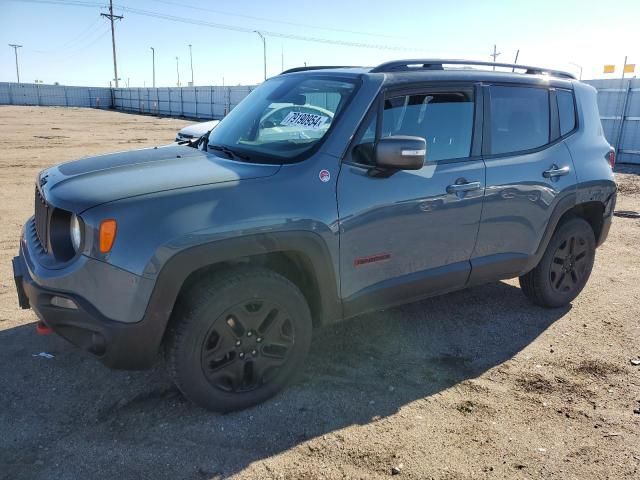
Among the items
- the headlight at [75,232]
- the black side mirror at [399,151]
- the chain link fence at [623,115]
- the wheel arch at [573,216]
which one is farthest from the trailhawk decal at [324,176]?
the chain link fence at [623,115]

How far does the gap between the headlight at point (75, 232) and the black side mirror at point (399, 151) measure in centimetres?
165

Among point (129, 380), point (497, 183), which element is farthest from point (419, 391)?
point (129, 380)

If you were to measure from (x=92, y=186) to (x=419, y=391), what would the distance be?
2.28 meters

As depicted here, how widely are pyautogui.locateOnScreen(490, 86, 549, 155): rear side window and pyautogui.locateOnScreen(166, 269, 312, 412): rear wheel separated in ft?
6.49

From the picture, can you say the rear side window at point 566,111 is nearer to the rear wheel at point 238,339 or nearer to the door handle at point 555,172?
the door handle at point 555,172

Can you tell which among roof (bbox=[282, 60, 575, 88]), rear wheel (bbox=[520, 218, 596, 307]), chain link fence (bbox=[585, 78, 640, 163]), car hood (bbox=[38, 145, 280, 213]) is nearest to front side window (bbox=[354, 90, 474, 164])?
roof (bbox=[282, 60, 575, 88])

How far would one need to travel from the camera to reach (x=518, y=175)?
12.9ft

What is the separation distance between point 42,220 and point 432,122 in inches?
99.2

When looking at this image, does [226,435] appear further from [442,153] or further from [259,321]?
[442,153]

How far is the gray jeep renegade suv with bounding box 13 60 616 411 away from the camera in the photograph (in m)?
2.62

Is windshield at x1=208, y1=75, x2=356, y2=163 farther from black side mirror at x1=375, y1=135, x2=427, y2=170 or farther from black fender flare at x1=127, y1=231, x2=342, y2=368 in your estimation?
black fender flare at x1=127, y1=231, x2=342, y2=368

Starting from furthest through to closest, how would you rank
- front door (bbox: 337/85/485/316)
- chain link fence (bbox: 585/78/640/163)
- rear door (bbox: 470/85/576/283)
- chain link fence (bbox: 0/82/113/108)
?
chain link fence (bbox: 0/82/113/108) → chain link fence (bbox: 585/78/640/163) → rear door (bbox: 470/85/576/283) → front door (bbox: 337/85/485/316)

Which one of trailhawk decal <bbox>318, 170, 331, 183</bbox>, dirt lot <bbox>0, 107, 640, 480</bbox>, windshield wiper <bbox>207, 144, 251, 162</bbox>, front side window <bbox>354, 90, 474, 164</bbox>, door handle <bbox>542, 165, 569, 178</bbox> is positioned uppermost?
front side window <bbox>354, 90, 474, 164</bbox>

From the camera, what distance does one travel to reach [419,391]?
3373 mm
